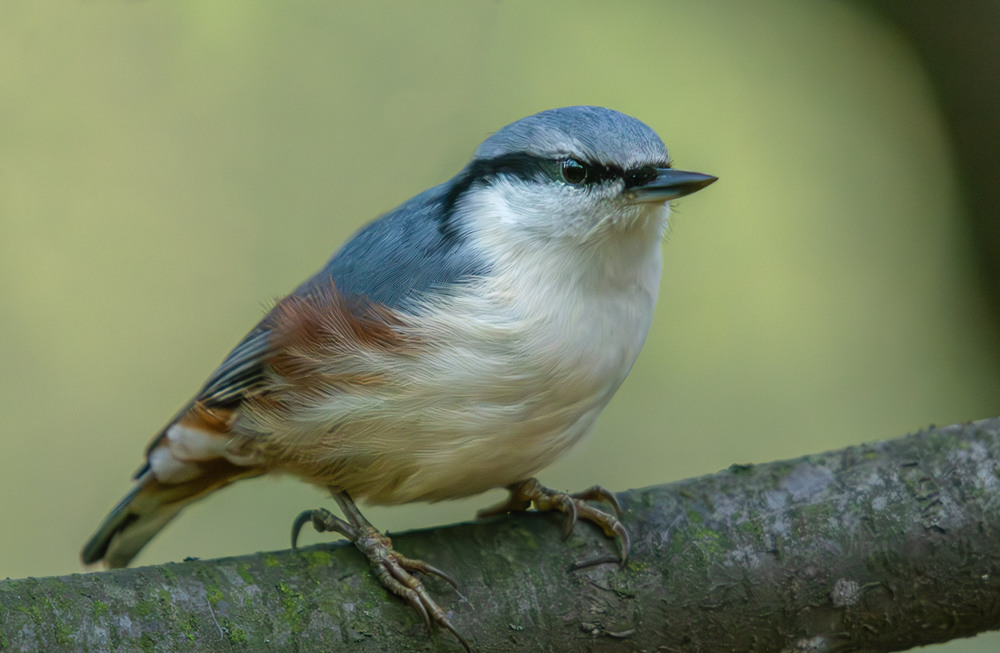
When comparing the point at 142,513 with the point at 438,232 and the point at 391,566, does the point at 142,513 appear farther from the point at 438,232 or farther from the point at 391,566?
the point at 438,232

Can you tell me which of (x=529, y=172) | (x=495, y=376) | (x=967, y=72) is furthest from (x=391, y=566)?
(x=967, y=72)

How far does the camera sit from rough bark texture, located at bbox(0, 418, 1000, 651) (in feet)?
4.88

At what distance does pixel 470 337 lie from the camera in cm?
154

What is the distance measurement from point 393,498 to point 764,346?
205 centimetres

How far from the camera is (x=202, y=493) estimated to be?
200 cm

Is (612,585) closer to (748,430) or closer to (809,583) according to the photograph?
(809,583)

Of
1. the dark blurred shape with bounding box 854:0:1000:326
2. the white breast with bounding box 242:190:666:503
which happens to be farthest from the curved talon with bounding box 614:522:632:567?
the dark blurred shape with bounding box 854:0:1000:326

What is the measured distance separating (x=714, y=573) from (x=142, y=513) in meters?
1.20

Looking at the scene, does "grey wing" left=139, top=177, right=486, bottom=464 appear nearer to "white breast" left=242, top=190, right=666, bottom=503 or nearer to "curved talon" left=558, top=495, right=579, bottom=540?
"white breast" left=242, top=190, right=666, bottom=503

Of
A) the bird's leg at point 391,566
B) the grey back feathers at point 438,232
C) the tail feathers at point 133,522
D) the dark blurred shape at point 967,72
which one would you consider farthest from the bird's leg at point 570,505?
the dark blurred shape at point 967,72

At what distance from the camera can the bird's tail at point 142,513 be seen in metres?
1.95

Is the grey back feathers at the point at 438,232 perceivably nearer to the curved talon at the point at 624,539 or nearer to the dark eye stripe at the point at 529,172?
the dark eye stripe at the point at 529,172

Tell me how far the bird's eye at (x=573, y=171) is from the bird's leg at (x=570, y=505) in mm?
578

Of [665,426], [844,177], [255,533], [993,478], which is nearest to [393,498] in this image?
[993,478]
